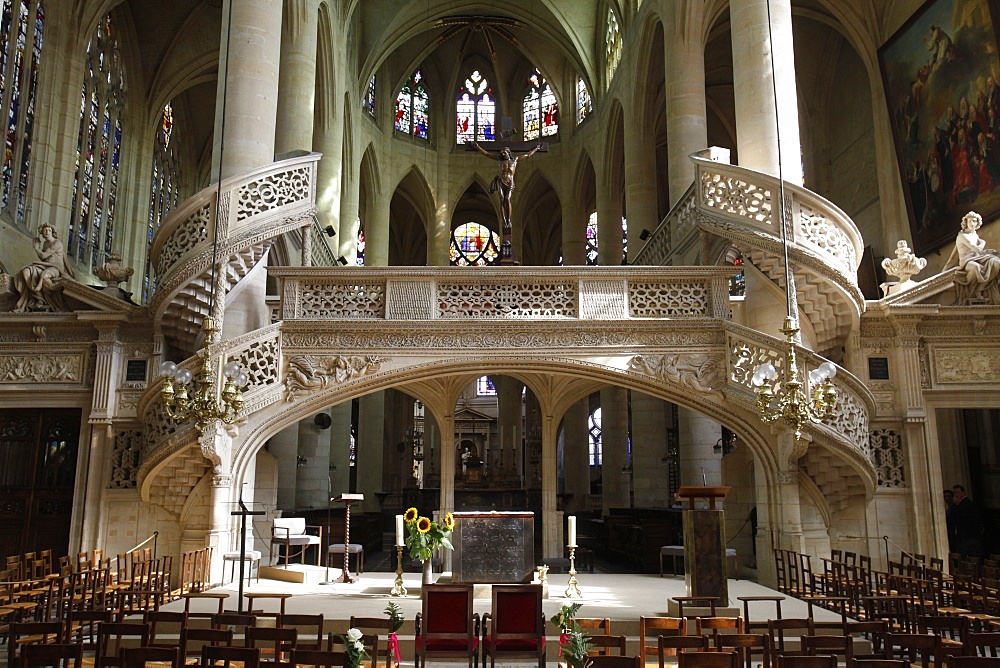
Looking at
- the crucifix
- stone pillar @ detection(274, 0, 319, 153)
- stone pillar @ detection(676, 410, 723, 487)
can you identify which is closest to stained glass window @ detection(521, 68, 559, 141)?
stone pillar @ detection(274, 0, 319, 153)

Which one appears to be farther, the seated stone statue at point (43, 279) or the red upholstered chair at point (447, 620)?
the seated stone statue at point (43, 279)

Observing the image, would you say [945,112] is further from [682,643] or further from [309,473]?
[309,473]

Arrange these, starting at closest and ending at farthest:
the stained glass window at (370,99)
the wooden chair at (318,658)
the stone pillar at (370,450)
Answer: the wooden chair at (318,658), the stone pillar at (370,450), the stained glass window at (370,99)

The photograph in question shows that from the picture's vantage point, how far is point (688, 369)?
11.9 meters

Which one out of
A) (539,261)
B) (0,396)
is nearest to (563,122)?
(539,261)

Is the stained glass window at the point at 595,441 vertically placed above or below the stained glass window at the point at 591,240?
below

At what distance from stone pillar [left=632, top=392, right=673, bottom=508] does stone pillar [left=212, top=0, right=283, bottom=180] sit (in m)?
10.2

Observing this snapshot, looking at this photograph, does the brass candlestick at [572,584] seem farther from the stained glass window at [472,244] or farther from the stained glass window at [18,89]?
the stained glass window at [472,244]

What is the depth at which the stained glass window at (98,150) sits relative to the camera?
20844mm

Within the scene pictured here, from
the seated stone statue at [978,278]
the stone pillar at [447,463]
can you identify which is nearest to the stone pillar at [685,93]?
the seated stone statue at [978,278]

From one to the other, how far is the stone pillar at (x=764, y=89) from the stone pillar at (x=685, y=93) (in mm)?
3531

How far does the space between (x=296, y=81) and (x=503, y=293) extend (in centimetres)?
787

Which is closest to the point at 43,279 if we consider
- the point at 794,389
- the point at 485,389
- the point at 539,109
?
the point at 794,389

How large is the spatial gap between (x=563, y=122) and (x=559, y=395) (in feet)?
51.8
